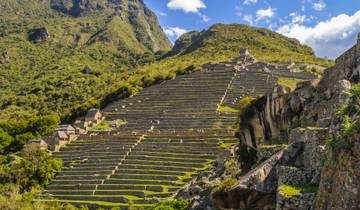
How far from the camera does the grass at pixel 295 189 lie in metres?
10.9

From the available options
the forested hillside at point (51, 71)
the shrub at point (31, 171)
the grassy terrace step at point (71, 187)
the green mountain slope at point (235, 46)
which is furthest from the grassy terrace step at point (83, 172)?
the green mountain slope at point (235, 46)

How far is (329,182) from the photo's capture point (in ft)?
29.6

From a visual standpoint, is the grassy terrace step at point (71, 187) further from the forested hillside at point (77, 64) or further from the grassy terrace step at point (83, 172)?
the forested hillside at point (77, 64)

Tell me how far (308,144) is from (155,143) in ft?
139

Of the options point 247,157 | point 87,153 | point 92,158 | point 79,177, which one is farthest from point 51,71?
point 247,157

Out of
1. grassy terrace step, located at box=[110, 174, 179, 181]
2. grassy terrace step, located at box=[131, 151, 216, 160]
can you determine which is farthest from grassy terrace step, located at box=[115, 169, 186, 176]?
grassy terrace step, located at box=[131, 151, 216, 160]

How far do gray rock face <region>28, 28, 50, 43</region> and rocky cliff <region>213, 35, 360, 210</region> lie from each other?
16258 cm

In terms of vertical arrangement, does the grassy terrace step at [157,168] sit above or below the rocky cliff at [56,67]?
below

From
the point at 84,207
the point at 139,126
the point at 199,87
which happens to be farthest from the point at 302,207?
the point at 199,87

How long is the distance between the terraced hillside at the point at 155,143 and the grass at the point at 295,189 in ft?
97.6

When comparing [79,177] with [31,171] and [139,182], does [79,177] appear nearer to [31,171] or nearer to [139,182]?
[31,171]

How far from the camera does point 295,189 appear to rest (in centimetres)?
1127

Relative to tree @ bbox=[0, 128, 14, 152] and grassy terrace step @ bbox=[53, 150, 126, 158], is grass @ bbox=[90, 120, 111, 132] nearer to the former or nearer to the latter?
grassy terrace step @ bbox=[53, 150, 126, 158]

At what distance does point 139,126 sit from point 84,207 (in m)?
23.4
